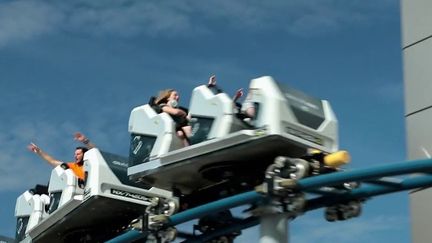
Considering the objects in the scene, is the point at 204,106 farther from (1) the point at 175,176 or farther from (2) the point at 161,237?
(2) the point at 161,237

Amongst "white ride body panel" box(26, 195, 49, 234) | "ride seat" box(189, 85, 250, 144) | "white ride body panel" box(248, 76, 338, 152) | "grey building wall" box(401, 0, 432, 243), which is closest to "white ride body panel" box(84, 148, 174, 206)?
"white ride body panel" box(26, 195, 49, 234)

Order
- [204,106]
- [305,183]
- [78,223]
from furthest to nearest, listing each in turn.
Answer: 1. [78,223]
2. [204,106]
3. [305,183]

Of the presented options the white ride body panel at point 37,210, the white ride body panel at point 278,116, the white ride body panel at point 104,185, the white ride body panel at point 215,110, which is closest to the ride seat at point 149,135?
the white ride body panel at point 215,110

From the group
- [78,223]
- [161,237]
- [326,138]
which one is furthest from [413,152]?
[78,223]

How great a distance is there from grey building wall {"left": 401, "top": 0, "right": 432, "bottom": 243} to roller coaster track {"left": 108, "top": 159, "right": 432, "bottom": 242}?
112 centimetres

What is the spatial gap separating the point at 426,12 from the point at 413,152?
1983mm

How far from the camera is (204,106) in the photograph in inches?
502

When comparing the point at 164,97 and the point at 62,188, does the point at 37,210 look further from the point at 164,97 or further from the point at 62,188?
the point at 164,97

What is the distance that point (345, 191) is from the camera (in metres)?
12.4

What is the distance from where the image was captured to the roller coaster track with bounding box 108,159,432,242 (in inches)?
442

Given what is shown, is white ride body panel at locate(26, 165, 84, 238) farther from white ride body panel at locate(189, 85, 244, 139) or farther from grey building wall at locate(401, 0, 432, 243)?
grey building wall at locate(401, 0, 432, 243)

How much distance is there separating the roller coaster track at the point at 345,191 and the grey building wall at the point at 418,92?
1.12 metres

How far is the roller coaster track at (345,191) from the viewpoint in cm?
1123

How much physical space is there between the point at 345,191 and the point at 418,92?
2.36m
